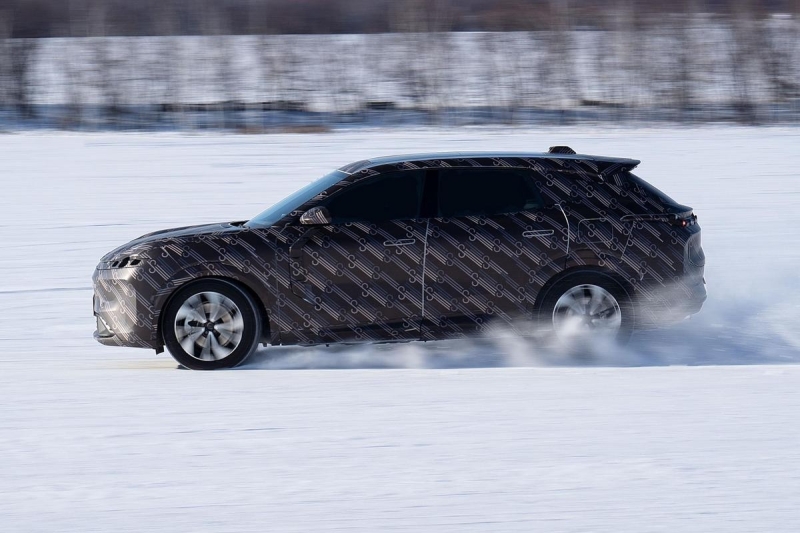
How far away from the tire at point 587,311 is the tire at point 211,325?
7.06ft

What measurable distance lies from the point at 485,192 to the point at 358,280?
1.15 meters

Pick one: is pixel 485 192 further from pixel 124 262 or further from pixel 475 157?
pixel 124 262

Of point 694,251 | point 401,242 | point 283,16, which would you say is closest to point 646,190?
point 694,251

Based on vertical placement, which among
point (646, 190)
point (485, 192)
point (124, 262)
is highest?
point (646, 190)

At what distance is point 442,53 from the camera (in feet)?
77.2

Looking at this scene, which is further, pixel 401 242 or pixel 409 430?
pixel 401 242

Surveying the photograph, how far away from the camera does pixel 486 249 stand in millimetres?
8227

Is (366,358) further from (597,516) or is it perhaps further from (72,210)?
(72,210)

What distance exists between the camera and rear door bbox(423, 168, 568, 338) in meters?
8.19

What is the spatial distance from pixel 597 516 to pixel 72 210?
11.0 meters

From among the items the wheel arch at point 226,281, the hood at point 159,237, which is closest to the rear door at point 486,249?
the wheel arch at point 226,281

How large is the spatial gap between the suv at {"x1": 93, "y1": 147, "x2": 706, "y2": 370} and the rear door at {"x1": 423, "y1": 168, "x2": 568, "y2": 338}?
10 mm

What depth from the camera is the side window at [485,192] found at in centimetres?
831

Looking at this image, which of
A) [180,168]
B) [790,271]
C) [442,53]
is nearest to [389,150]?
[180,168]
